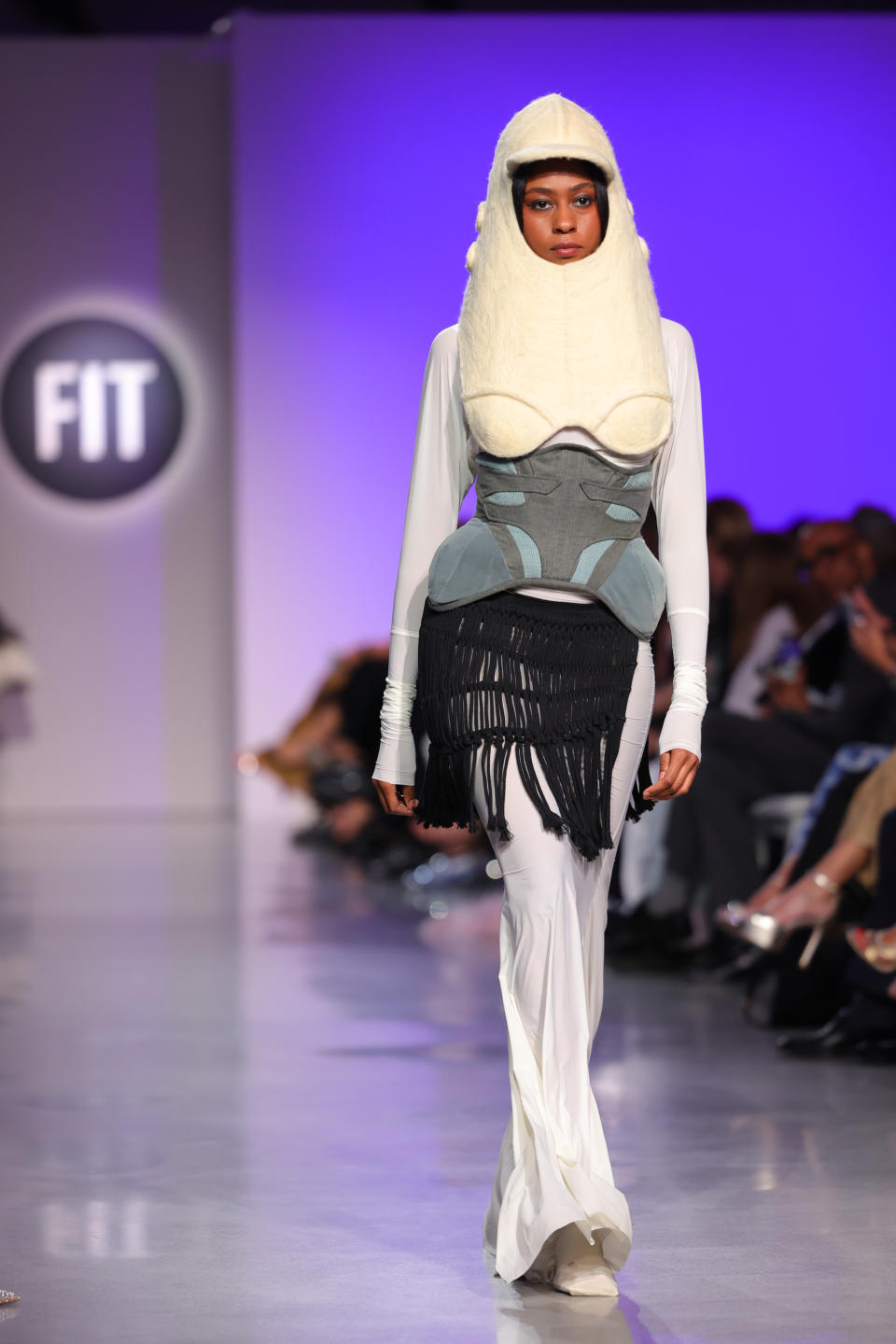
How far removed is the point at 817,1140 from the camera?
8.83ft

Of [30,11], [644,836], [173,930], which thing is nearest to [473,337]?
[644,836]

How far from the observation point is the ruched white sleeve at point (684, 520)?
209 centimetres

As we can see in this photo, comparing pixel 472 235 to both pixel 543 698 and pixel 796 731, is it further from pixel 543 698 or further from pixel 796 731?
pixel 543 698

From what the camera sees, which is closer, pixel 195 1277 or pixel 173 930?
pixel 195 1277

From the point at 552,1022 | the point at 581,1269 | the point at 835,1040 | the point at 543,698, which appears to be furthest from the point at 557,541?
the point at 835,1040

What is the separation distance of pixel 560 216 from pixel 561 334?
13cm

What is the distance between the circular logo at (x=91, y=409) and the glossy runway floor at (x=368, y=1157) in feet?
16.4

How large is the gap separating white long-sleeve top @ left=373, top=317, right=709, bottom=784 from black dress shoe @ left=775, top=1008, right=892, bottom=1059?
137cm

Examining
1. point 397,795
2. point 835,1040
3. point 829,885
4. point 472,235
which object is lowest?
point 835,1040

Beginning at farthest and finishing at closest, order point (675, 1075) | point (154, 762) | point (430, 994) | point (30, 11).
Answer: point (30, 11) < point (154, 762) < point (430, 994) < point (675, 1075)

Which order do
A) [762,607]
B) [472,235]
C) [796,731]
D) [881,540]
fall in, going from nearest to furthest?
[881,540], [796,731], [762,607], [472,235]

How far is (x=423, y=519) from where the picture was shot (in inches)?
84.7

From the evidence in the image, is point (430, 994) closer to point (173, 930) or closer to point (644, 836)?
point (644, 836)

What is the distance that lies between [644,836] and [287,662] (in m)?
4.70
